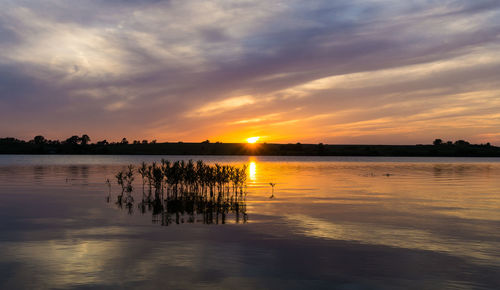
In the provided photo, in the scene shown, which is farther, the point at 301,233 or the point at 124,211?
the point at 124,211

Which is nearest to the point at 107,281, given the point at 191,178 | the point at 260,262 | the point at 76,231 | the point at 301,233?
the point at 260,262

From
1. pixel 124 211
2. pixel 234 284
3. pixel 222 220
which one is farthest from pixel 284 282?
pixel 124 211

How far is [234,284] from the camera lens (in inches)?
592

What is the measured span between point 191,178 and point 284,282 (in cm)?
2711

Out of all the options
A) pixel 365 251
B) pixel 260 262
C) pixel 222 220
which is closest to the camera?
pixel 260 262

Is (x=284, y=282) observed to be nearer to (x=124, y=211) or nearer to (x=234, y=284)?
(x=234, y=284)

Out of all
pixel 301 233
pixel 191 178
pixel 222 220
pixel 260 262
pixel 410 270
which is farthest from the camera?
pixel 191 178

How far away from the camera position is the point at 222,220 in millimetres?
29062

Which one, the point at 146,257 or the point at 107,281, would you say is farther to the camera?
the point at 146,257

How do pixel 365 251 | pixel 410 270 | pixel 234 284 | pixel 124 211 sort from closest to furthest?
pixel 234 284 → pixel 410 270 → pixel 365 251 → pixel 124 211

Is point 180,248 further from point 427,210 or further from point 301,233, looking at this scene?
point 427,210

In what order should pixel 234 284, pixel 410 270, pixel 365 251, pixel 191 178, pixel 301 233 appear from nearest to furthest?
pixel 234 284 < pixel 410 270 < pixel 365 251 < pixel 301 233 < pixel 191 178

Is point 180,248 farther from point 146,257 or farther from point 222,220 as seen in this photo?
point 222,220

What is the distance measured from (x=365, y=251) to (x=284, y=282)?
20.4 ft
